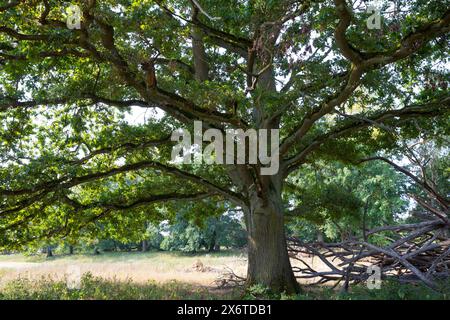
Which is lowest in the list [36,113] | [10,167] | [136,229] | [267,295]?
[267,295]

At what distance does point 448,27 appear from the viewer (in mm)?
6480

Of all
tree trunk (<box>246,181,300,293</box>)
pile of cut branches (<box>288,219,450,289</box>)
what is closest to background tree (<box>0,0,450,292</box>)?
tree trunk (<box>246,181,300,293</box>)

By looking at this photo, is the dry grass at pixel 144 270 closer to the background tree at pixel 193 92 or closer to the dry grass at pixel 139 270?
the dry grass at pixel 139 270

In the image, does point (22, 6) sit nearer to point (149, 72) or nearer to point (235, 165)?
point (149, 72)

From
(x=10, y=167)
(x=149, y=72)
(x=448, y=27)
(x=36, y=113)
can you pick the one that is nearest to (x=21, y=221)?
(x=10, y=167)

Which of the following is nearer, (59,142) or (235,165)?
(235,165)

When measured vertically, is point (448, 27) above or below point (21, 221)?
above

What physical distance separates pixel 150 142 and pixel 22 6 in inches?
187

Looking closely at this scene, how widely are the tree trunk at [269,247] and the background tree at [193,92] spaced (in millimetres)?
31

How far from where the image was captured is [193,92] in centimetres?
836

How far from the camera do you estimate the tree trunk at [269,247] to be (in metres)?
10.8

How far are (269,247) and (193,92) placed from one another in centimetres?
460

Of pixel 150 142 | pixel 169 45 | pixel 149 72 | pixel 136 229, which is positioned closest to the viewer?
pixel 149 72

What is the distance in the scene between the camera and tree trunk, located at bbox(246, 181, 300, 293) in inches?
427
